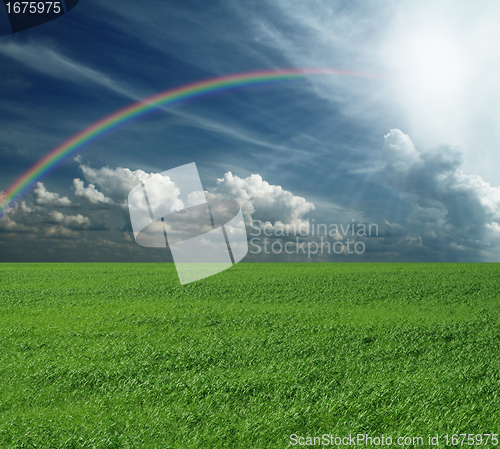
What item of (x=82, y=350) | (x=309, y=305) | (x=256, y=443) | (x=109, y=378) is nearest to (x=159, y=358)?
(x=109, y=378)

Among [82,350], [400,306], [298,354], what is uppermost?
[82,350]

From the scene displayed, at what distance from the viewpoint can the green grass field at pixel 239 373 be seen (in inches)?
186

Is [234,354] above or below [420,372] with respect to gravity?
above

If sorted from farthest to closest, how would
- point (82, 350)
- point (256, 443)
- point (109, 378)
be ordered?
point (82, 350) → point (109, 378) → point (256, 443)

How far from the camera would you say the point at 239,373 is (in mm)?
6465

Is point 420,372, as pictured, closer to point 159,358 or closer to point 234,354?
point 234,354

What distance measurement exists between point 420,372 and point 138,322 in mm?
7793

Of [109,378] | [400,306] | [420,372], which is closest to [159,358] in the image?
[109,378]

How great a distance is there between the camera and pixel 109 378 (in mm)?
6422

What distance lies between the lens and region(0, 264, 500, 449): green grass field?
4.73 m

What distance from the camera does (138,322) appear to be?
35.2ft

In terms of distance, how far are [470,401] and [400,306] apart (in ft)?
28.1

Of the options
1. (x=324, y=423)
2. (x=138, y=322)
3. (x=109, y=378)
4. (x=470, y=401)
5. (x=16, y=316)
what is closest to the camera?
(x=324, y=423)

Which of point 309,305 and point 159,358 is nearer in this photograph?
point 159,358
